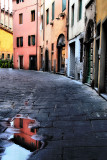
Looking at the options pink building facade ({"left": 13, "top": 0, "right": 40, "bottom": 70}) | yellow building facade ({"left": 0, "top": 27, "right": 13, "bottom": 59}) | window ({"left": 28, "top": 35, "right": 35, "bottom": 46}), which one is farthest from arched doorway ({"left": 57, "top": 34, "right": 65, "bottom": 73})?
yellow building facade ({"left": 0, "top": 27, "right": 13, "bottom": 59})

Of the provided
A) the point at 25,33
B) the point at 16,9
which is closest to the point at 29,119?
the point at 25,33

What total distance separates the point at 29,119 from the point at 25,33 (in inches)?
1001

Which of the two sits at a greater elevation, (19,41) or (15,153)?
(19,41)

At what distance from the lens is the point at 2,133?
11.2ft

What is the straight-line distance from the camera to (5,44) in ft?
→ 122

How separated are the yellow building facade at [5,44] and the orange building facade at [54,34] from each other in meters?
13.6

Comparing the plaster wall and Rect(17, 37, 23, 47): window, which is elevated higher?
Rect(17, 37, 23, 47): window

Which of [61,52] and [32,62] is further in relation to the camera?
[32,62]

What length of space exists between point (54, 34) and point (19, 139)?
1726 cm

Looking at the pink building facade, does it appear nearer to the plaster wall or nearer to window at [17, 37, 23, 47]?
window at [17, 37, 23, 47]

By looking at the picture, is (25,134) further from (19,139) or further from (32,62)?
(32,62)

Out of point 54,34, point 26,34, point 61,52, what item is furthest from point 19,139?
point 26,34

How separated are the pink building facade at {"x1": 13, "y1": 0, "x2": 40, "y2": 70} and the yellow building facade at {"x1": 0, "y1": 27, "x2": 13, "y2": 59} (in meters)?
6.77

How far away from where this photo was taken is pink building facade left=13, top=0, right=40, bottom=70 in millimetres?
26844
